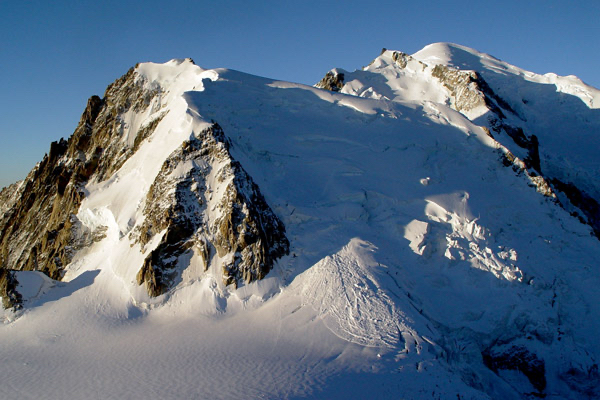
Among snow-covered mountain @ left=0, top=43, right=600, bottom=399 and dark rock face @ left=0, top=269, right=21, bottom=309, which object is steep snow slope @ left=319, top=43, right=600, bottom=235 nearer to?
snow-covered mountain @ left=0, top=43, right=600, bottom=399

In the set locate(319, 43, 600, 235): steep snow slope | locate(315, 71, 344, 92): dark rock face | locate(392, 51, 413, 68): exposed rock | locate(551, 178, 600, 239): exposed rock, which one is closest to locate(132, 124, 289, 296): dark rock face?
locate(319, 43, 600, 235): steep snow slope

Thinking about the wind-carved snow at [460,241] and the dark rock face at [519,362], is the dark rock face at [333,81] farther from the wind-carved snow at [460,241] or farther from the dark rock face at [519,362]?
the dark rock face at [519,362]

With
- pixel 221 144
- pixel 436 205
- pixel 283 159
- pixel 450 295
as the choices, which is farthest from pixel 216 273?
pixel 436 205

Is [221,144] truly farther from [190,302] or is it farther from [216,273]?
[190,302]

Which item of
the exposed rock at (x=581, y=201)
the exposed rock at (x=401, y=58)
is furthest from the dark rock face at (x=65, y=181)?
the exposed rock at (x=581, y=201)

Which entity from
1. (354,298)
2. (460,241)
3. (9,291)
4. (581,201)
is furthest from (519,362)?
(9,291)

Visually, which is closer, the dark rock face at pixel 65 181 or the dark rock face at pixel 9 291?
the dark rock face at pixel 9 291

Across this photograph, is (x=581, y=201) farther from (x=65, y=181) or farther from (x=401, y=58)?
(x=65, y=181)
